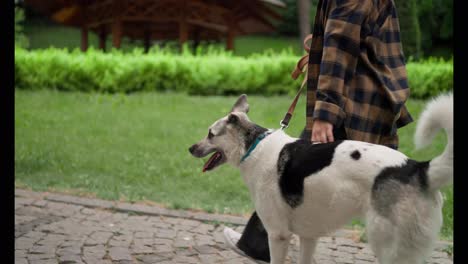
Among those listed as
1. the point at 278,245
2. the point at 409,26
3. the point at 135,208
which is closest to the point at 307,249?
the point at 278,245

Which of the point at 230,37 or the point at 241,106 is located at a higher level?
the point at 230,37

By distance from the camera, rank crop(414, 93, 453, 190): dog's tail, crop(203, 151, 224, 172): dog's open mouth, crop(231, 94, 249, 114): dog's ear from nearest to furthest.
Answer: crop(414, 93, 453, 190): dog's tail < crop(203, 151, 224, 172): dog's open mouth < crop(231, 94, 249, 114): dog's ear

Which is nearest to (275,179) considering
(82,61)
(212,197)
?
(212,197)

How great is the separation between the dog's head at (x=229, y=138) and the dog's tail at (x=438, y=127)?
42.4 inches

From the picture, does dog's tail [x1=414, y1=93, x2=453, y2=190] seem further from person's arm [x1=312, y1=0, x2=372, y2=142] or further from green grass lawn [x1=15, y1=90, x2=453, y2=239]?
green grass lawn [x1=15, y1=90, x2=453, y2=239]

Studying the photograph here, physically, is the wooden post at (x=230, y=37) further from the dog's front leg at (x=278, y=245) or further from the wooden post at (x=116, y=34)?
the dog's front leg at (x=278, y=245)

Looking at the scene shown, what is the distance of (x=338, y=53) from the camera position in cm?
343

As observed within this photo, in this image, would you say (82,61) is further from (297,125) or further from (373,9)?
(373,9)

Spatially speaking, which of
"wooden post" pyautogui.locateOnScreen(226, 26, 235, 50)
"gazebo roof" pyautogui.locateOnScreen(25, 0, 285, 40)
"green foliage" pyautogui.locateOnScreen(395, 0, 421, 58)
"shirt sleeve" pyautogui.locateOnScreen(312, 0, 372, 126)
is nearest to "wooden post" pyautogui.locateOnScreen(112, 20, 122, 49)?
"gazebo roof" pyautogui.locateOnScreen(25, 0, 285, 40)

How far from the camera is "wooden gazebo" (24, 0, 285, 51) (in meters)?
18.5

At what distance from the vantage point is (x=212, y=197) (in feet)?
23.5

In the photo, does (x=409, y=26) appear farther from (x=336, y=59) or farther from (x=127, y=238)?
(x=336, y=59)

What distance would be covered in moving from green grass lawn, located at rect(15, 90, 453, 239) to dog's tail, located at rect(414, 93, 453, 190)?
314 centimetres

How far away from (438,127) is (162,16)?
54.1ft
